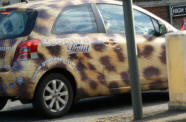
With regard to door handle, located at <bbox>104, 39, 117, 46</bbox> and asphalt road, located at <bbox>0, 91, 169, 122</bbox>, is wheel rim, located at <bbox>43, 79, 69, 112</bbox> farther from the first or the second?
door handle, located at <bbox>104, 39, 117, 46</bbox>

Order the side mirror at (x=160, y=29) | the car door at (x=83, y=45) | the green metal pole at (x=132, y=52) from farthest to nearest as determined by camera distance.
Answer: the side mirror at (x=160, y=29), the car door at (x=83, y=45), the green metal pole at (x=132, y=52)

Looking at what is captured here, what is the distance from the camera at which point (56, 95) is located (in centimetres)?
831

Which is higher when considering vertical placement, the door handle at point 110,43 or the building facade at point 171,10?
the building facade at point 171,10

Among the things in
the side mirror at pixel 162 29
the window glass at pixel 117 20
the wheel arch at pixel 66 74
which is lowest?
the wheel arch at pixel 66 74

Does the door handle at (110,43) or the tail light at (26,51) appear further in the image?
the door handle at (110,43)

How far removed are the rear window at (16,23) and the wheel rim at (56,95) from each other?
30.8 inches

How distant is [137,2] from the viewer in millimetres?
28438

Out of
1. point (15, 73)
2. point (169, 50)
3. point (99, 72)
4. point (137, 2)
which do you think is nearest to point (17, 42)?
point (15, 73)

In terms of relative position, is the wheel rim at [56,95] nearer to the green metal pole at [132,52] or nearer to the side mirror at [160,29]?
the green metal pole at [132,52]

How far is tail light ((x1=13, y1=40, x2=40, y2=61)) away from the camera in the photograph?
8094mm

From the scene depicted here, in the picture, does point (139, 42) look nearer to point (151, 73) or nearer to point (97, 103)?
point (151, 73)

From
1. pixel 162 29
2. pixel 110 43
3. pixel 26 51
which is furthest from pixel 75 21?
pixel 162 29

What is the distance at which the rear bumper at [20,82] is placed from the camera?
8.05 m

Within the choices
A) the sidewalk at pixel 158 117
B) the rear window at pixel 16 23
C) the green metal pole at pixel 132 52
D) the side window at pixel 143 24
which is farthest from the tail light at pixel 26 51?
the side window at pixel 143 24
